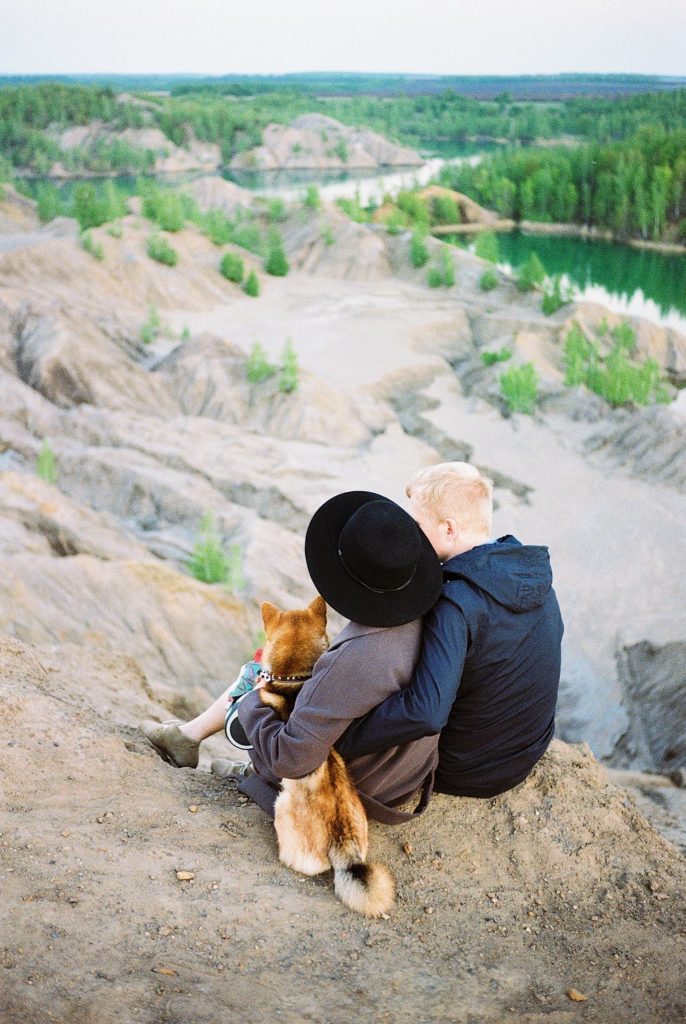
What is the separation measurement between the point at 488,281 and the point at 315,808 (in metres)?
26.5

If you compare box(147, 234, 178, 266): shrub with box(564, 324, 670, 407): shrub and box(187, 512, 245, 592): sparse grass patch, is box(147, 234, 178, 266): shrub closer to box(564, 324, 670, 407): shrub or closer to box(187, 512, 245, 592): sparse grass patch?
box(564, 324, 670, 407): shrub

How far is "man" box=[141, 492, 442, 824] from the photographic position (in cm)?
301

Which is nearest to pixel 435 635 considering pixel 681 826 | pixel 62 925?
pixel 62 925

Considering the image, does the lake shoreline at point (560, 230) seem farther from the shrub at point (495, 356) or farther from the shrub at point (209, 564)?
the shrub at point (209, 564)

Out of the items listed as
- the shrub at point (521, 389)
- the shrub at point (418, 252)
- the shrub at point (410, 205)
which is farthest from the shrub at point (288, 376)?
the shrub at point (410, 205)

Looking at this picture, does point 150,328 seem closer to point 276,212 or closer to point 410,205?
point 276,212

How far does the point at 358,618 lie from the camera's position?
305 cm

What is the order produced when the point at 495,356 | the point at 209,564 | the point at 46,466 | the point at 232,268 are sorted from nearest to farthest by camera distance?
the point at 209,564 → the point at 46,466 → the point at 495,356 → the point at 232,268

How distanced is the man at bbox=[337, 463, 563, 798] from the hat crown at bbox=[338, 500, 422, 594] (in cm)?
24

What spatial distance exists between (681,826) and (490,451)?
37.3 ft

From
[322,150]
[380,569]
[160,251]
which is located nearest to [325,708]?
[380,569]

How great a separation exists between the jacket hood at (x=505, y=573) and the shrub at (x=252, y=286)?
24.1 meters

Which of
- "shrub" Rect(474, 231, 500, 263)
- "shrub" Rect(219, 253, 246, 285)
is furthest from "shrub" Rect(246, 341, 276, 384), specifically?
"shrub" Rect(474, 231, 500, 263)

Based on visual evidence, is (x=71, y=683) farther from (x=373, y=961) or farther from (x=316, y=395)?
(x=316, y=395)
